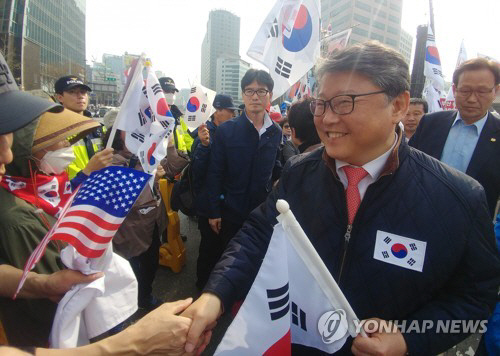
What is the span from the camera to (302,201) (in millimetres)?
1569

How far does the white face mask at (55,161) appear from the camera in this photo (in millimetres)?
1721

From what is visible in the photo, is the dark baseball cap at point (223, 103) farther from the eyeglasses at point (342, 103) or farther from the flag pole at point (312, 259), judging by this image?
the flag pole at point (312, 259)

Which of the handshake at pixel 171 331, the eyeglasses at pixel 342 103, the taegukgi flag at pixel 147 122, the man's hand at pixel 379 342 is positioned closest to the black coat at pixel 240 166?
the taegukgi flag at pixel 147 122

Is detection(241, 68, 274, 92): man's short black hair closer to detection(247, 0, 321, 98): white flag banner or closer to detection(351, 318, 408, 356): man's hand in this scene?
detection(247, 0, 321, 98): white flag banner

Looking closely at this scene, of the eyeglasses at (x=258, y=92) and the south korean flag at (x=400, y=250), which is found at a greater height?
the eyeglasses at (x=258, y=92)

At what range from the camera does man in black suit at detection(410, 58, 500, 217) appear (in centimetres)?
266

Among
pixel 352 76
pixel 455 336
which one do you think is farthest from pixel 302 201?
pixel 455 336

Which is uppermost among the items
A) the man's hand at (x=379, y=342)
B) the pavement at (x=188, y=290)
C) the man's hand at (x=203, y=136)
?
the man's hand at (x=203, y=136)

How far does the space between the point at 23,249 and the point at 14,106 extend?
0.68m

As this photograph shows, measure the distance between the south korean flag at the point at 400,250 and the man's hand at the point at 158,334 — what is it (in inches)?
34.0

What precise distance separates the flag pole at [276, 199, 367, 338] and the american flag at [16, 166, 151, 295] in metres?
0.67

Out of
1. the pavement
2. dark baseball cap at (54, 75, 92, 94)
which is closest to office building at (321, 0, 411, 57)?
dark baseball cap at (54, 75, 92, 94)

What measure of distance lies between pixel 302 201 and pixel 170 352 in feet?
2.92

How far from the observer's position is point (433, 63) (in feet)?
18.4
